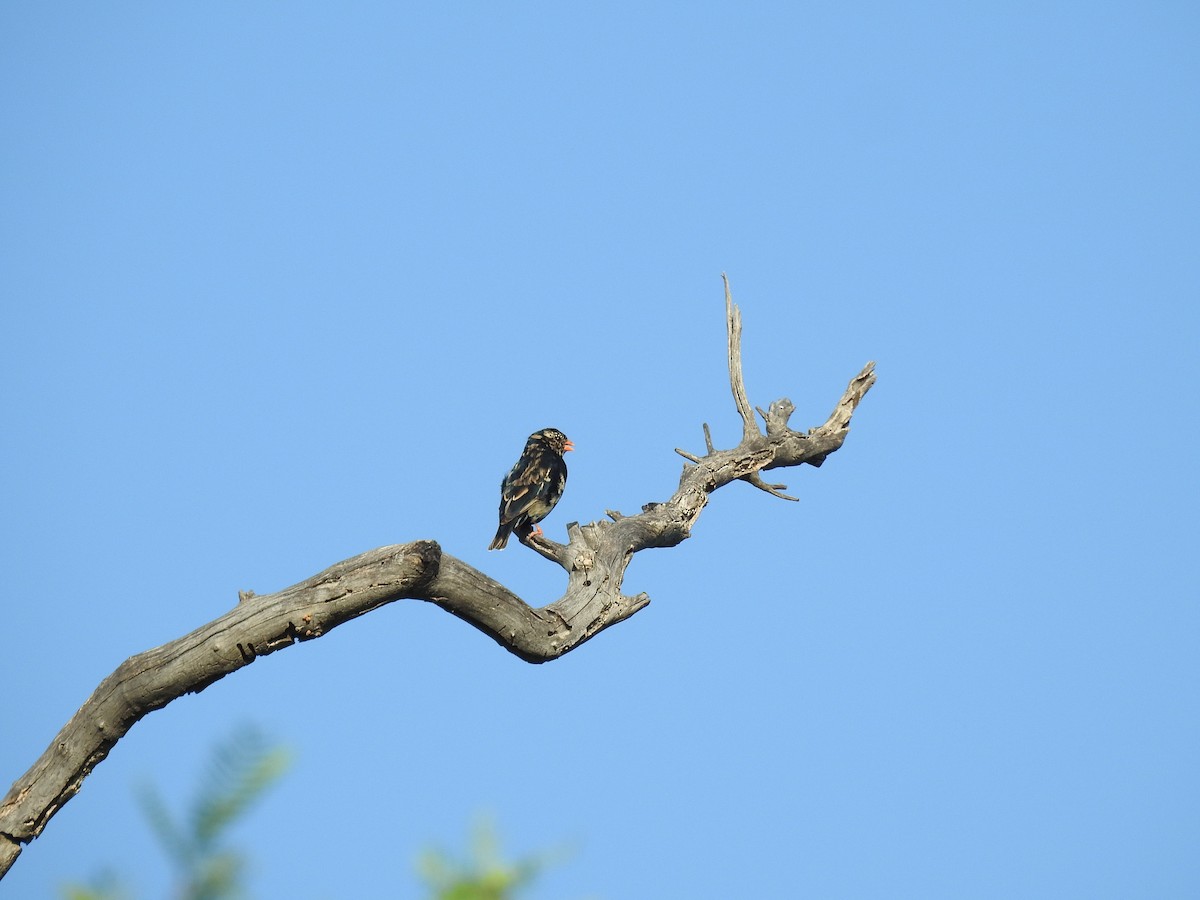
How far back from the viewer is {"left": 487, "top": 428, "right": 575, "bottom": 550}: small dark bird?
9.46 metres

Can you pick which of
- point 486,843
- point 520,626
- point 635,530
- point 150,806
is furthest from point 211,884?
point 635,530

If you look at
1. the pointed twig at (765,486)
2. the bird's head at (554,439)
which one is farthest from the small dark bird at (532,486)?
the pointed twig at (765,486)

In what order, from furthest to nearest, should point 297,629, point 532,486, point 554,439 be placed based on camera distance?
1. point 554,439
2. point 532,486
3. point 297,629

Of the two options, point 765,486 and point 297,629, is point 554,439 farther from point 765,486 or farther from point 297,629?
point 297,629

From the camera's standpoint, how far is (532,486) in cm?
986

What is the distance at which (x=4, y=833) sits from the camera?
4.57m

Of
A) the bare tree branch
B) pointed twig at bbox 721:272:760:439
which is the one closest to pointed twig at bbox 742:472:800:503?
pointed twig at bbox 721:272:760:439

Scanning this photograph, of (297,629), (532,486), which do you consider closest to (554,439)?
(532,486)

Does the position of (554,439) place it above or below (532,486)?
above

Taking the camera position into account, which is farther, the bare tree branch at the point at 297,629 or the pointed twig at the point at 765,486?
the pointed twig at the point at 765,486

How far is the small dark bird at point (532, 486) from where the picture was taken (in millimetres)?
9461

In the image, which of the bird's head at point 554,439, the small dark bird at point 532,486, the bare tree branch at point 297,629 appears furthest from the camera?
the bird's head at point 554,439

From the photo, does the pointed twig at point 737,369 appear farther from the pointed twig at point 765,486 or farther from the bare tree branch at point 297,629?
the bare tree branch at point 297,629

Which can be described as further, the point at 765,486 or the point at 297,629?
the point at 765,486
